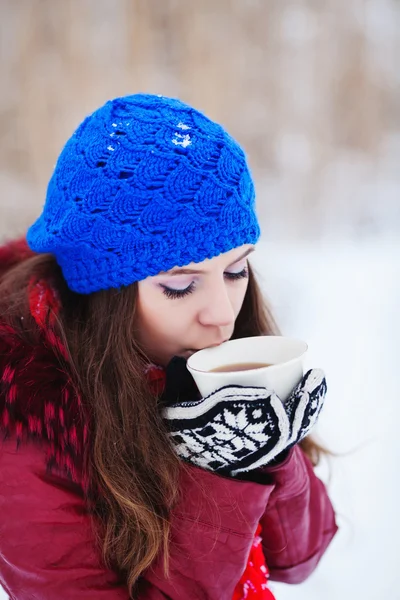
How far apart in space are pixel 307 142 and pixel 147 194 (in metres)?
1.67

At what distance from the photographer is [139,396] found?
0.77 metres

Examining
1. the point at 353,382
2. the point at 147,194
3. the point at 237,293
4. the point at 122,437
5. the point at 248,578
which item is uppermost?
the point at 147,194

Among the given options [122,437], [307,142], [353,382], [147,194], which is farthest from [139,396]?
[307,142]

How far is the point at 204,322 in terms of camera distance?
79 cm

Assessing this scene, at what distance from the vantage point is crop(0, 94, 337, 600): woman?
2.28ft

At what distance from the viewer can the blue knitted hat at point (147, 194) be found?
0.72 m

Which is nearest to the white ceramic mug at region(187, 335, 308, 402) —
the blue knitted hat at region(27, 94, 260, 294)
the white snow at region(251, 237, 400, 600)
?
the blue knitted hat at region(27, 94, 260, 294)

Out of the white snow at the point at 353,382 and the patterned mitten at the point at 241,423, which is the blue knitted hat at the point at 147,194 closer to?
the patterned mitten at the point at 241,423

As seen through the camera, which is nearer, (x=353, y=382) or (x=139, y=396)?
(x=139, y=396)

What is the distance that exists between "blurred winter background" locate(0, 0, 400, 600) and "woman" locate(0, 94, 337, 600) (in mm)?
606

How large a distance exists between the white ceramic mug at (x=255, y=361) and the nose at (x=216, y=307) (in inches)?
1.9

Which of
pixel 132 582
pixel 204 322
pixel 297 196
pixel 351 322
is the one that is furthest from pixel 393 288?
pixel 132 582

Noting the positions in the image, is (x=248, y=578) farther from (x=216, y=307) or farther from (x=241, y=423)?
(x=216, y=307)

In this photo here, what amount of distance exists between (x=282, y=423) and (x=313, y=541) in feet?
1.42
